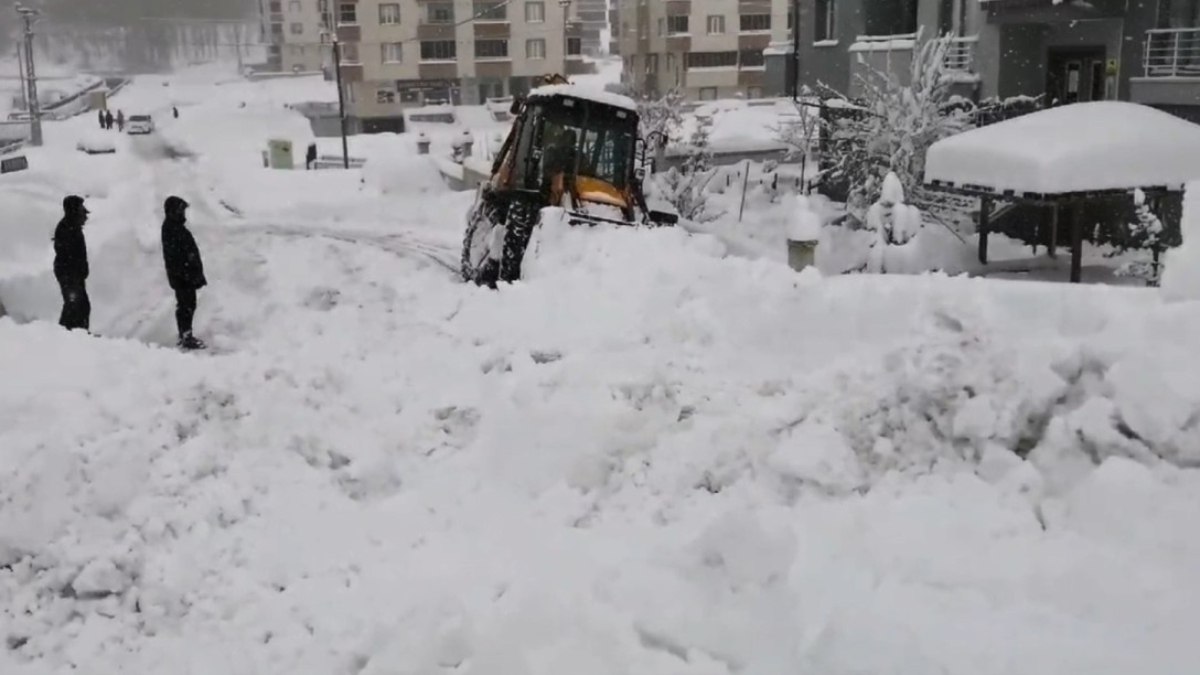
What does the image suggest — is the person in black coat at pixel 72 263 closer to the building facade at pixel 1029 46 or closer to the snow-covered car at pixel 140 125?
the building facade at pixel 1029 46

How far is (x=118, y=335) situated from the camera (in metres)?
12.3

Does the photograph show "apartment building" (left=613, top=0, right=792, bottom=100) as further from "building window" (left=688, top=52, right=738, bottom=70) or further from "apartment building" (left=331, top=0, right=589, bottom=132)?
"apartment building" (left=331, top=0, right=589, bottom=132)

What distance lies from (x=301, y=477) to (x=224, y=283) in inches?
382

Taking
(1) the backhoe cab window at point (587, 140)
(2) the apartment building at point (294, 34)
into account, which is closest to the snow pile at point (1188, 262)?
(1) the backhoe cab window at point (587, 140)

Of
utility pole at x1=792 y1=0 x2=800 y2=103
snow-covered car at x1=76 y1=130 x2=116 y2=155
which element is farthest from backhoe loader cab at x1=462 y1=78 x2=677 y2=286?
snow-covered car at x1=76 y1=130 x2=116 y2=155

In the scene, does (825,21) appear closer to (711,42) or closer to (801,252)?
(801,252)

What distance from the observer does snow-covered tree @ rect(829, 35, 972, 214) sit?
68.8 feet

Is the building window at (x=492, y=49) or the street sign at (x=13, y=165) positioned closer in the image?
the street sign at (x=13, y=165)

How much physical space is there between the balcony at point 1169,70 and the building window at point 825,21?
9506 mm

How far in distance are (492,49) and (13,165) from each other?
3750cm

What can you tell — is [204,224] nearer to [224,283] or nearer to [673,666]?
[224,283]

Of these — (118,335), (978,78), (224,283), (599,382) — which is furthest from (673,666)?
(978,78)

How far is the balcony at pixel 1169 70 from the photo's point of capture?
18000mm

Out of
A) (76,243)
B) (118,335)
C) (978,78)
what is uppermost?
(978,78)
